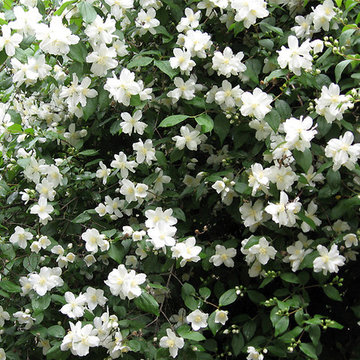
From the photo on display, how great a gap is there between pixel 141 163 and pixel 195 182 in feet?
0.63

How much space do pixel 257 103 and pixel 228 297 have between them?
0.59 meters

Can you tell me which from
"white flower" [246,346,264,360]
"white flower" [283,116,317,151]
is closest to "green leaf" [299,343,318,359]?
"white flower" [246,346,264,360]

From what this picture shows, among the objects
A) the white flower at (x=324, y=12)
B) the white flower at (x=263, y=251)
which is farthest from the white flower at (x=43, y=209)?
the white flower at (x=324, y=12)

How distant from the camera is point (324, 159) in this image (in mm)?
1630

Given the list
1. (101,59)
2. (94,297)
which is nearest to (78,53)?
(101,59)

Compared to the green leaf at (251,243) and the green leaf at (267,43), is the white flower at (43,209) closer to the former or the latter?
the green leaf at (251,243)

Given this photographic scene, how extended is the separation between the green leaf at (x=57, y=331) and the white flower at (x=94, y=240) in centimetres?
26

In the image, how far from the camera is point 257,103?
154 centimetres

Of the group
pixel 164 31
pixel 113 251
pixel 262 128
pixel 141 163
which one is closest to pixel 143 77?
pixel 164 31

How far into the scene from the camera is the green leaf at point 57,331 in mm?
1623

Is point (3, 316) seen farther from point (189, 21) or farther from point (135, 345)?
point (189, 21)

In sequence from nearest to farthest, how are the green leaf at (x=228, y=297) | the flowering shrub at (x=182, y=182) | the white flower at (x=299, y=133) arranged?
the white flower at (x=299, y=133) → the flowering shrub at (x=182, y=182) → the green leaf at (x=228, y=297)

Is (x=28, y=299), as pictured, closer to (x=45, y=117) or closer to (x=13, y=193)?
(x=13, y=193)

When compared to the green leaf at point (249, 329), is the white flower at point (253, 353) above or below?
above
